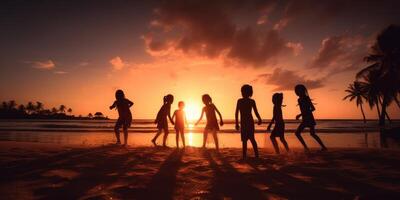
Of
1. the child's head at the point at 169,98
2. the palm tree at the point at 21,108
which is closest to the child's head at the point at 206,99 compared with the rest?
the child's head at the point at 169,98

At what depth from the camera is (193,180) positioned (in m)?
4.73

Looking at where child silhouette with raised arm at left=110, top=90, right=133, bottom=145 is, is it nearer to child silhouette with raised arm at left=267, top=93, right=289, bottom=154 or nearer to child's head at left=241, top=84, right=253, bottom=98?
child's head at left=241, top=84, right=253, bottom=98

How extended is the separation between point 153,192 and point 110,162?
10.2 feet

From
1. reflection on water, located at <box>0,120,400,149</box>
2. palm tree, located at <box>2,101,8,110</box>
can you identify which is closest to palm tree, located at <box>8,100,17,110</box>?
palm tree, located at <box>2,101,8,110</box>

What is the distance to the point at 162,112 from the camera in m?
11.1

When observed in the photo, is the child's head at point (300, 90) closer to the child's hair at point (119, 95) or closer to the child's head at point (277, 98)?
the child's head at point (277, 98)

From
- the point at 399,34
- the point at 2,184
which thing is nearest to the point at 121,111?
the point at 2,184

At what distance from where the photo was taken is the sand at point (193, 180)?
3781 mm

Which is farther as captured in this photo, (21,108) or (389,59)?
(21,108)

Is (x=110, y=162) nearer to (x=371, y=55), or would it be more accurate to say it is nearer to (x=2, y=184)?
(x=2, y=184)

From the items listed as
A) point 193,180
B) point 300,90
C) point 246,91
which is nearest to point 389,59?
point 300,90

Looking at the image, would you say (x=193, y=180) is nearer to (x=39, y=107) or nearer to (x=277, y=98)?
(x=277, y=98)

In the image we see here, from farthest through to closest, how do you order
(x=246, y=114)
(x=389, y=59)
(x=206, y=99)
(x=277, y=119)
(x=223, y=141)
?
(x=389, y=59), (x=223, y=141), (x=206, y=99), (x=277, y=119), (x=246, y=114)

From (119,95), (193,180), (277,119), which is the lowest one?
(193,180)
